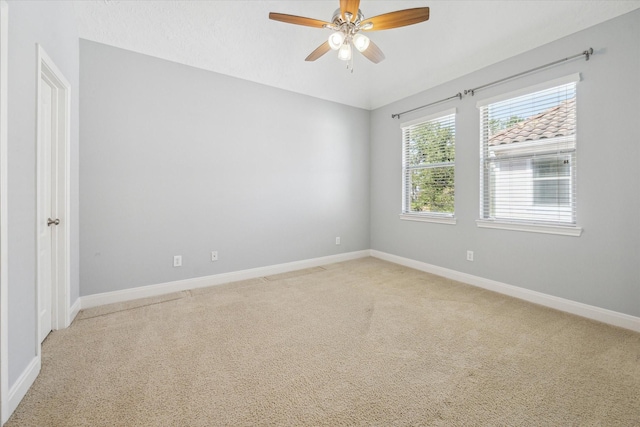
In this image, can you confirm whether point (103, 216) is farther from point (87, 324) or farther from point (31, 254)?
point (31, 254)

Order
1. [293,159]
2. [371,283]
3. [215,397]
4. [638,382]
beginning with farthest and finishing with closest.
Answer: [293,159]
[371,283]
[638,382]
[215,397]

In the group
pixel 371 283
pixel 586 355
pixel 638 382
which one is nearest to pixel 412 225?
pixel 371 283

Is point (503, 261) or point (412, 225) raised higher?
point (412, 225)

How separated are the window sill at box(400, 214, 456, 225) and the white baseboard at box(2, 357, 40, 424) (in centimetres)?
417

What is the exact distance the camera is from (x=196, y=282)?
11.1ft

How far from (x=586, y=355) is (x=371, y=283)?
2.04 meters

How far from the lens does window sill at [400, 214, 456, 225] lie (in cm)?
374

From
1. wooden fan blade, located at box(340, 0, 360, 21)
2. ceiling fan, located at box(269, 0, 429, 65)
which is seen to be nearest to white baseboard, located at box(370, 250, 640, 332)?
ceiling fan, located at box(269, 0, 429, 65)

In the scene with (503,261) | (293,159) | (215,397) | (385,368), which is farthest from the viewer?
(293,159)

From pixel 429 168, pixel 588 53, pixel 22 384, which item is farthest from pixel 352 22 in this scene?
pixel 22 384

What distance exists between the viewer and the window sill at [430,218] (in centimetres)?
374

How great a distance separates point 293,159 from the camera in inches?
163

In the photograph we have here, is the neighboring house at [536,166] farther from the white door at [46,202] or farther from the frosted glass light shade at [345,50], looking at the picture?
the white door at [46,202]

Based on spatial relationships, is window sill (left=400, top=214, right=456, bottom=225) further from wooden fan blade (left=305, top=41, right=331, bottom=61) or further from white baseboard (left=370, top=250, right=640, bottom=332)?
wooden fan blade (left=305, top=41, right=331, bottom=61)
